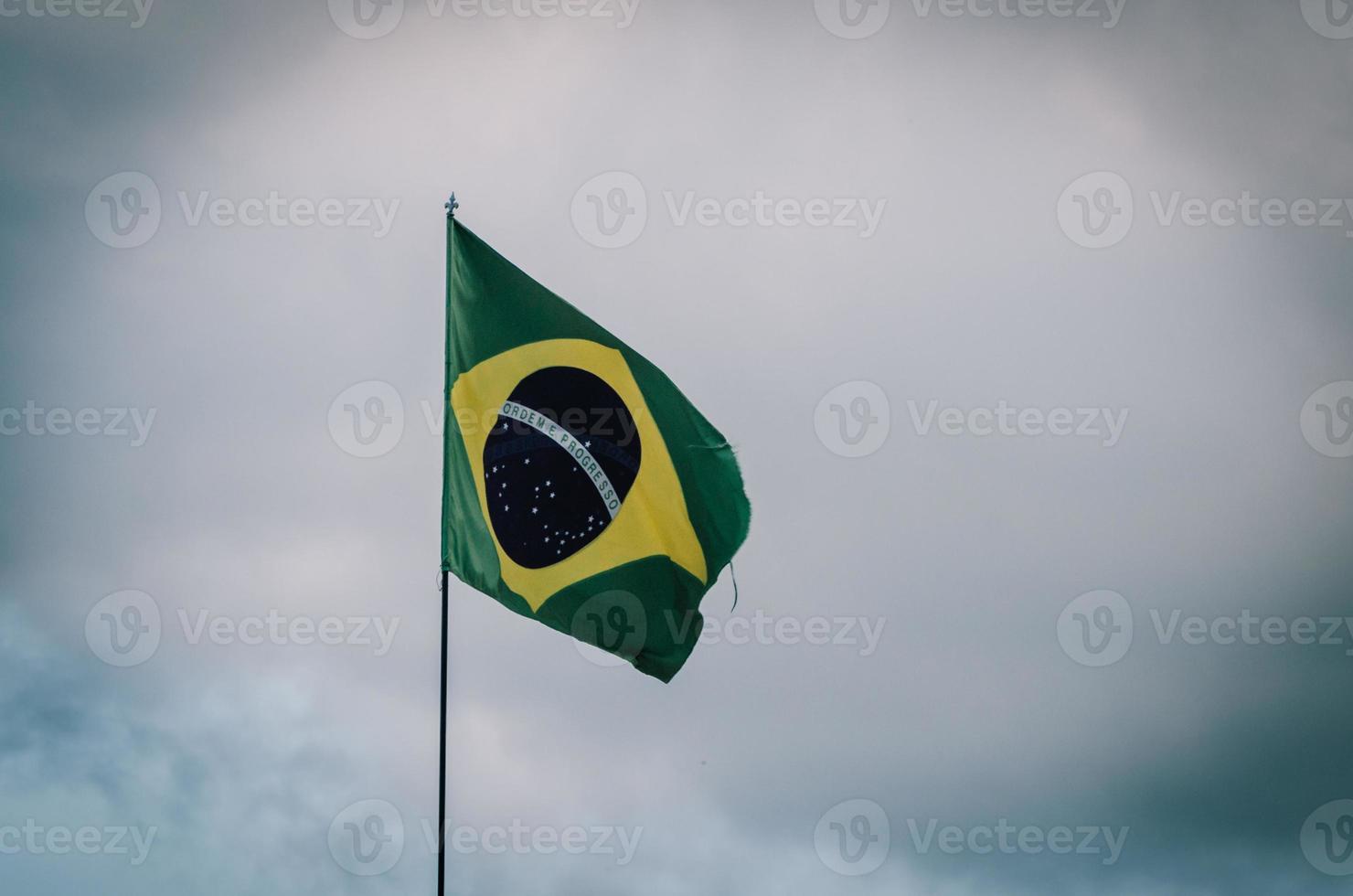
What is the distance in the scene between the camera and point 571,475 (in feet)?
71.7

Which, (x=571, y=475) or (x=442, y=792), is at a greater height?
(x=571, y=475)

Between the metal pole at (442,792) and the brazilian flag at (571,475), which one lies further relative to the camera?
the brazilian flag at (571,475)

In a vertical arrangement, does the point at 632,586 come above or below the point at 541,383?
below

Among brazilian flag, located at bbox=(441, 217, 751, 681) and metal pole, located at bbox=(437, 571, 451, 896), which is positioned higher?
brazilian flag, located at bbox=(441, 217, 751, 681)

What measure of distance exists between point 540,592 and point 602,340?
12.8ft

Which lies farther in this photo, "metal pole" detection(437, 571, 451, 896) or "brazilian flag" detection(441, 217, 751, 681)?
"brazilian flag" detection(441, 217, 751, 681)

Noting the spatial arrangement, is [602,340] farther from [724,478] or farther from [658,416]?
[724,478]

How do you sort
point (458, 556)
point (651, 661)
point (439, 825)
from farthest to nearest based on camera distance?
point (651, 661), point (458, 556), point (439, 825)

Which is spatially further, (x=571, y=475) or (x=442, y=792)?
(x=571, y=475)

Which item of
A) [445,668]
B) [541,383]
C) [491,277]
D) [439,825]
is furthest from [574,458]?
[439,825]

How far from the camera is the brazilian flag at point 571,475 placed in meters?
21.1

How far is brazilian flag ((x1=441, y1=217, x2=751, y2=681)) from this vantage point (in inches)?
830

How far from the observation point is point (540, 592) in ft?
69.2

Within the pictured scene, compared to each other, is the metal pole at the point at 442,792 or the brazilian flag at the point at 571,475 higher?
the brazilian flag at the point at 571,475
